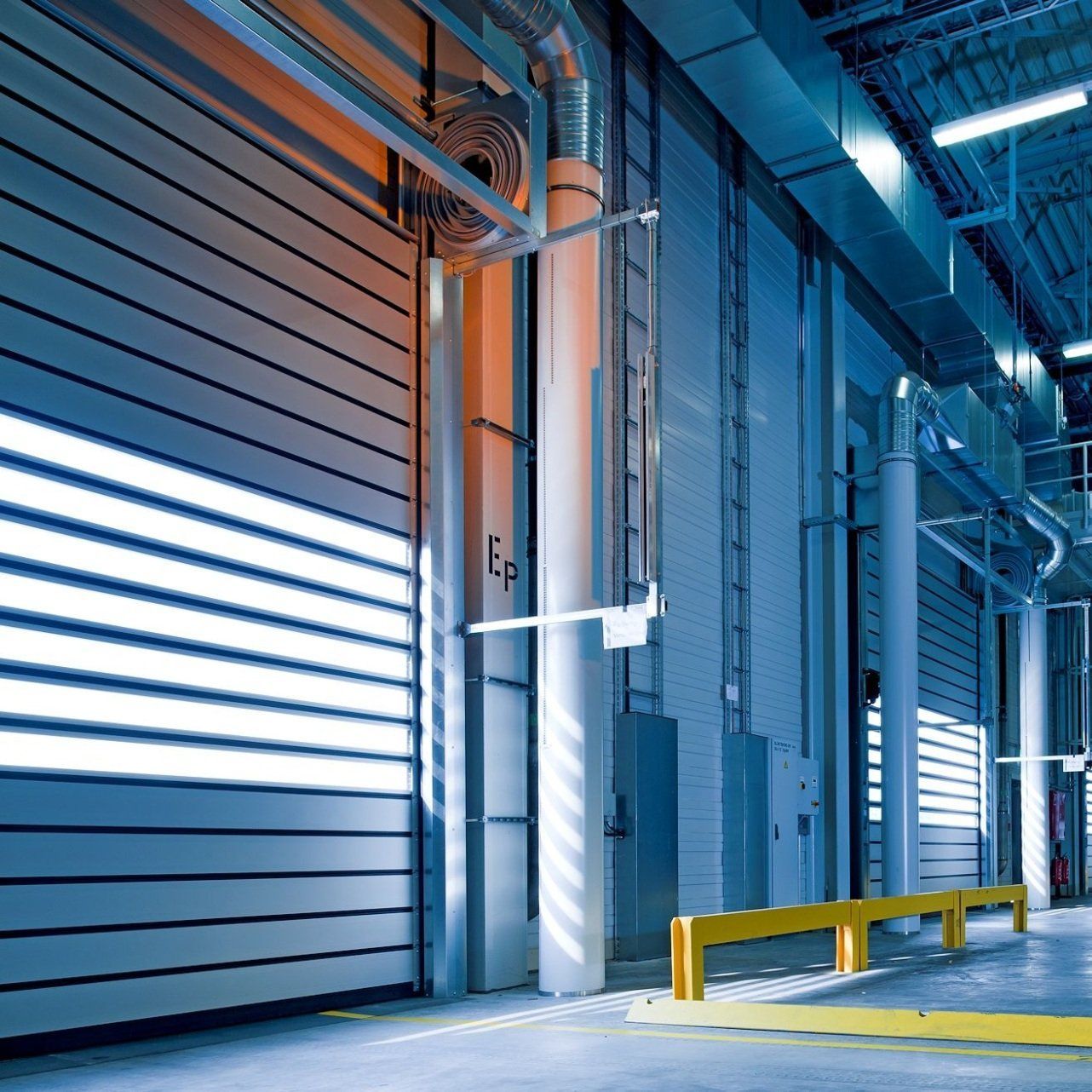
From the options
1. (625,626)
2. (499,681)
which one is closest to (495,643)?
(499,681)

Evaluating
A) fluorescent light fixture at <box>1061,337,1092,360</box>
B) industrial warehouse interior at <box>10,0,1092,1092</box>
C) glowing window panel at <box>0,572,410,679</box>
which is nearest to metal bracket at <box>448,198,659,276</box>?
industrial warehouse interior at <box>10,0,1092,1092</box>

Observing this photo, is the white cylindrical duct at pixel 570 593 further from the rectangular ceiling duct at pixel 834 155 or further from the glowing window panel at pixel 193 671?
the rectangular ceiling duct at pixel 834 155

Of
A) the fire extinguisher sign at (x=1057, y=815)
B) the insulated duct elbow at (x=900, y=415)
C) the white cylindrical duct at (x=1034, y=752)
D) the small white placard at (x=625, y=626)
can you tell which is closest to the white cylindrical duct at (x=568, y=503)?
the small white placard at (x=625, y=626)

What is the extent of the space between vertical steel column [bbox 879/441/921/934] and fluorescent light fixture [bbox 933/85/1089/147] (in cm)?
441

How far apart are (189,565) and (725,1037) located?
4151mm

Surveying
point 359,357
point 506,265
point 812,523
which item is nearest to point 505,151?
point 506,265

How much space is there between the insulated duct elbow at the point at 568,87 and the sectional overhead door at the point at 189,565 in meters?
1.52

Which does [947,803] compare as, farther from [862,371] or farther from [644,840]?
[644,840]

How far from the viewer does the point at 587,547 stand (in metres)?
9.47

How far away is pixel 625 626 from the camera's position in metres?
8.80

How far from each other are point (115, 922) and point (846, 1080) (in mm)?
3853

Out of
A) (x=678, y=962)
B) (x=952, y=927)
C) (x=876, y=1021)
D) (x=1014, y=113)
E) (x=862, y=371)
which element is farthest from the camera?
(x=862, y=371)

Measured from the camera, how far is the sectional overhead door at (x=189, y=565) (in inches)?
271

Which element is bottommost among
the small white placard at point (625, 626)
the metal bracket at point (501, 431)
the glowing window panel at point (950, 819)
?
the glowing window panel at point (950, 819)
